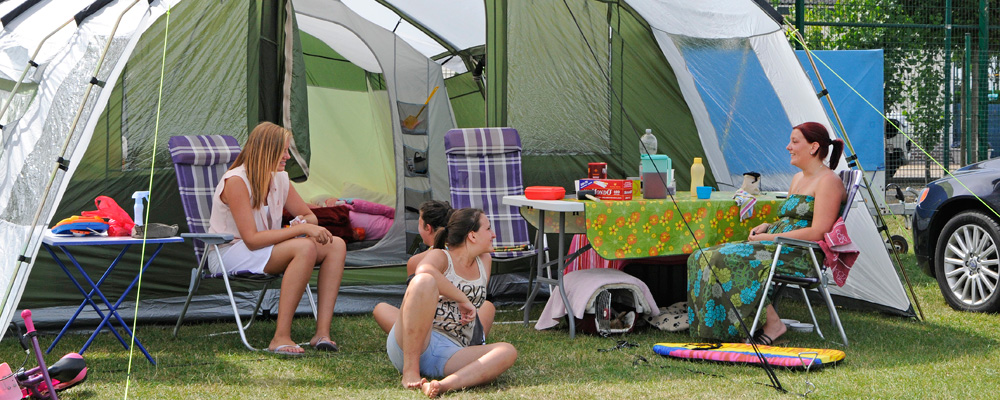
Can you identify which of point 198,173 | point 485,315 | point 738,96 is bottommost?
point 485,315

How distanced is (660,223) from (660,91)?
1408 millimetres

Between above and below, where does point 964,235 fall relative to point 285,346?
above

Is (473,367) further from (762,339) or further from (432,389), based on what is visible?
(762,339)

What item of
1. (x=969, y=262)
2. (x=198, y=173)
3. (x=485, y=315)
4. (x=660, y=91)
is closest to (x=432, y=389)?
(x=485, y=315)

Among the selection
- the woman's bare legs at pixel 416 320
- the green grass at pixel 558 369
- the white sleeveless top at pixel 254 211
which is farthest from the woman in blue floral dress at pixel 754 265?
the white sleeveless top at pixel 254 211

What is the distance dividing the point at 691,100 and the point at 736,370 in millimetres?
2252

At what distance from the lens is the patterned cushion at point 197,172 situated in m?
4.43

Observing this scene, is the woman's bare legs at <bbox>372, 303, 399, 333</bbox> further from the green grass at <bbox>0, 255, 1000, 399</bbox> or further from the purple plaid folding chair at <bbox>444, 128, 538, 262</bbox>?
the purple plaid folding chair at <bbox>444, 128, 538, 262</bbox>

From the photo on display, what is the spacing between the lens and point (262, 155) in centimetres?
404

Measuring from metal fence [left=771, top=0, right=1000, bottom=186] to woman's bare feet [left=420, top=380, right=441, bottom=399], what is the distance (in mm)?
6698

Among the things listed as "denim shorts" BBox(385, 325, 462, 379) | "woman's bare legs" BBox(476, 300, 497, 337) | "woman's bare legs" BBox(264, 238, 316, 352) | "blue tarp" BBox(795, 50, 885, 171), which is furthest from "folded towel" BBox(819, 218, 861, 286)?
"blue tarp" BBox(795, 50, 885, 171)

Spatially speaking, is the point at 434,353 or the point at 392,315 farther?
the point at 392,315

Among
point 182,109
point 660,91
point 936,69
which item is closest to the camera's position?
point 182,109

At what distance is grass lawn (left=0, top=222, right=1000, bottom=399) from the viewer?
3.27 m
